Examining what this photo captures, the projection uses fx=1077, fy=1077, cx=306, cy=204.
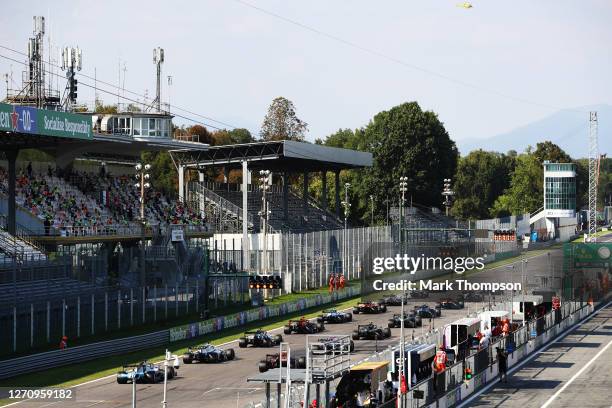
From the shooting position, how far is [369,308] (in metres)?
88.0

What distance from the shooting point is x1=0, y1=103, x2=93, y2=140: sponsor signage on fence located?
71312 mm

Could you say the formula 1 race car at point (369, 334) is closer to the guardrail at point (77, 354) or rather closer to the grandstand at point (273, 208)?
the guardrail at point (77, 354)

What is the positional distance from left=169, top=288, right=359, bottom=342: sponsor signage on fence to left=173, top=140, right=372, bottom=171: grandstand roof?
58.9 feet

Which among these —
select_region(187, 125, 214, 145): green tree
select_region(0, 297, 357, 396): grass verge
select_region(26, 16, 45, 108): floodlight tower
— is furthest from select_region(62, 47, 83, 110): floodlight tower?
select_region(187, 125, 214, 145): green tree

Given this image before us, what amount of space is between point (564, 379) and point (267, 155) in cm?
6008

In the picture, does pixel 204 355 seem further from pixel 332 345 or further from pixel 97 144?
pixel 97 144

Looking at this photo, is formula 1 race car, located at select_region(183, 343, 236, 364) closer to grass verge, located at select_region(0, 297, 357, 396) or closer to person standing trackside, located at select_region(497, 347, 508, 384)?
grass verge, located at select_region(0, 297, 357, 396)

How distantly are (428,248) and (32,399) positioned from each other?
27.4 metres

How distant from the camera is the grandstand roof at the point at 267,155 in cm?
11144

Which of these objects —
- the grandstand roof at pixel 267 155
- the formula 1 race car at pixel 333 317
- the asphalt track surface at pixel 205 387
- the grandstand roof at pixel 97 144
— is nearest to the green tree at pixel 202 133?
the grandstand roof at pixel 267 155

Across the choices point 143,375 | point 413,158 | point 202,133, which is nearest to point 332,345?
point 143,375

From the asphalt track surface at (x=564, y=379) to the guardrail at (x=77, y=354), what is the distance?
916 inches

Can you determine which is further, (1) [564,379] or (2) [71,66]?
(2) [71,66]

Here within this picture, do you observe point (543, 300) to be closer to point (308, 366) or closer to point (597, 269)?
point (597, 269)
